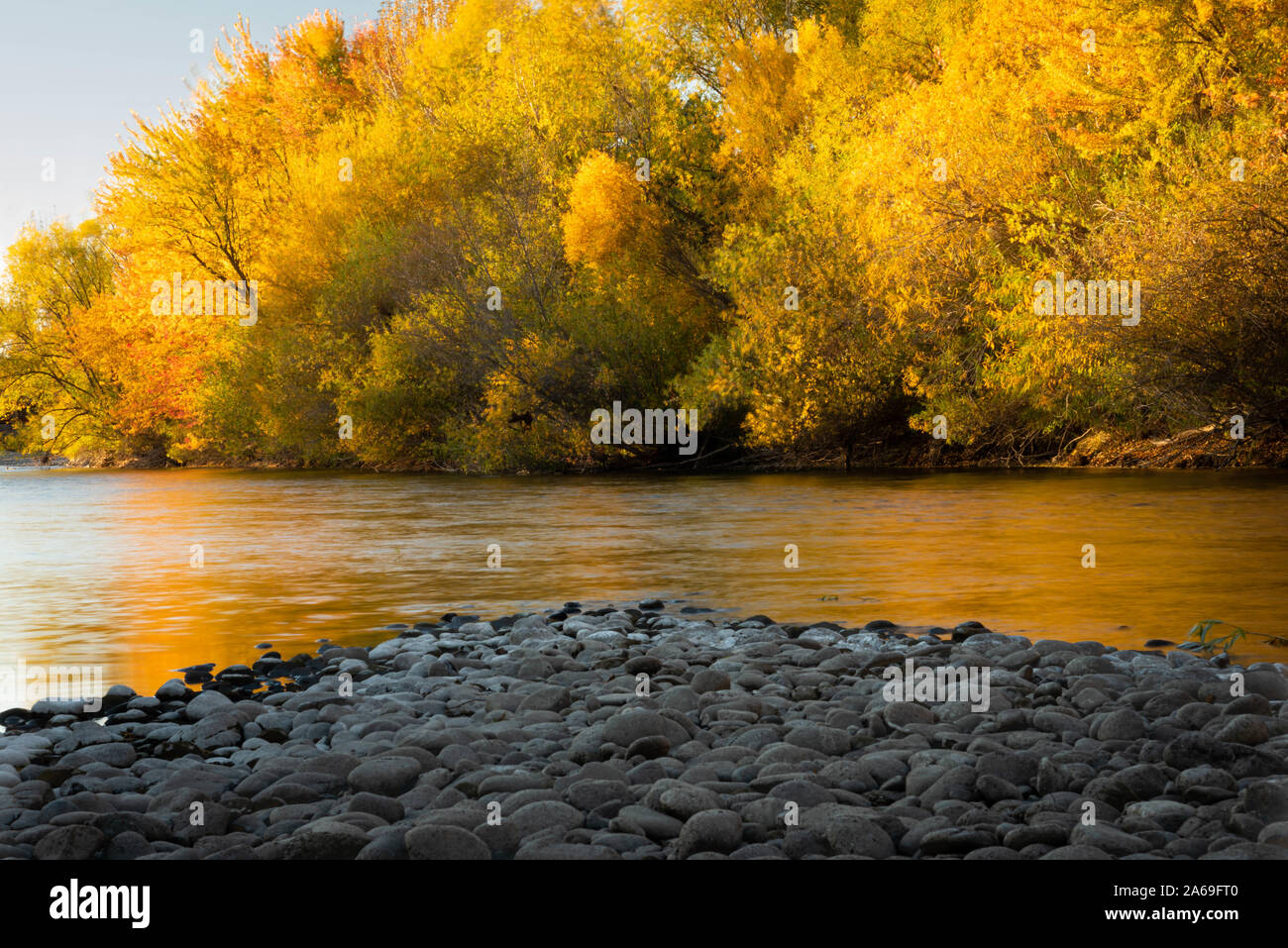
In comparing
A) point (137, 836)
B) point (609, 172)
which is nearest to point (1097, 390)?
point (609, 172)

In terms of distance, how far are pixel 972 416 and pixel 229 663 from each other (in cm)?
2099

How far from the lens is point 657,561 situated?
13992 mm

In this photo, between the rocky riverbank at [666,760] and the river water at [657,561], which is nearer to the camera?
the rocky riverbank at [666,760]

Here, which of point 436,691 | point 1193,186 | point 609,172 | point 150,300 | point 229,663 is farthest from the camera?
point 150,300

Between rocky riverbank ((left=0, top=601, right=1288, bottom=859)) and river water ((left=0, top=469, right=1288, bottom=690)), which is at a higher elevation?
river water ((left=0, top=469, right=1288, bottom=690))

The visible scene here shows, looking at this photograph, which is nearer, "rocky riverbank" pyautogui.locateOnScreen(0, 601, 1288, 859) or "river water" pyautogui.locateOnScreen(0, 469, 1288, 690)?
"rocky riverbank" pyautogui.locateOnScreen(0, 601, 1288, 859)

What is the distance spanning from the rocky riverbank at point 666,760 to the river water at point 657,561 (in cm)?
164

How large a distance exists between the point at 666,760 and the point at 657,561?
27.6 feet

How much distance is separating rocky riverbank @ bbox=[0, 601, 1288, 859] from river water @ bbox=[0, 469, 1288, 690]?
1.64m

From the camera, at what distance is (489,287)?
32250 mm

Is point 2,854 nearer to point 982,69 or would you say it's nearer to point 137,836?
point 137,836

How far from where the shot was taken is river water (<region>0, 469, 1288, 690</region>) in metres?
9.78

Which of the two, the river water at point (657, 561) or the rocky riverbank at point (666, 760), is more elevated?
the river water at point (657, 561)

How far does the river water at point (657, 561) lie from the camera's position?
9.78 m
